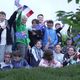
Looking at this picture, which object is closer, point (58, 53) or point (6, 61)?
point (6, 61)

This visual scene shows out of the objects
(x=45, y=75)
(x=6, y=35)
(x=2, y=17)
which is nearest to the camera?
(x=45, y=75)

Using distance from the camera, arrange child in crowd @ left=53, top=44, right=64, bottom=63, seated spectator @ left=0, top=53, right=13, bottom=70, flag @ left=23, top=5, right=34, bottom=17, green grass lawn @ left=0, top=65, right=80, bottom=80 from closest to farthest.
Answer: green grass lawn @ left=0, top=65, right=80, bottom=80
seated spectator @ left=0, top=53, right=13, bottom=70
child in crowd @ left=53, top=44, right=64, bottom=63
flag @ left=23, top=5, right=34, bottom=17

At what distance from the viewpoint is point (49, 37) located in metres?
11.8

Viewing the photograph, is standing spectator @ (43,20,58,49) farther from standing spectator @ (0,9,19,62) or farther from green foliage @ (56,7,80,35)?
green foliage @ (56,7,80,35)

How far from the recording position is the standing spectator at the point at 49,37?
38.5 ft

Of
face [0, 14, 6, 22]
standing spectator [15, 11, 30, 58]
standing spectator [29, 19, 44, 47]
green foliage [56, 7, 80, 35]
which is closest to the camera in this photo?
green foliage [56, 7, 80, 35]

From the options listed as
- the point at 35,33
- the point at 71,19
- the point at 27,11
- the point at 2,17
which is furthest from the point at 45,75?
the point at 27,11

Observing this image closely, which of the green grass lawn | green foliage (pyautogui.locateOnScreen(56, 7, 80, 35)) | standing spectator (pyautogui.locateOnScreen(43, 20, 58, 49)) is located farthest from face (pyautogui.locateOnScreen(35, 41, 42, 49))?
green foliage (pyautogui.locateOnScreen(56, 7, 80, 35))

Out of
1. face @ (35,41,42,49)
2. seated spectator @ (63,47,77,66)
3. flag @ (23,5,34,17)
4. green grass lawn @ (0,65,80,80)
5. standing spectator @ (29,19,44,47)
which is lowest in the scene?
seated spectator @ (63,47,77,66)

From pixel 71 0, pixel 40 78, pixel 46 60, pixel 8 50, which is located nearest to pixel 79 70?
pixel 40 78

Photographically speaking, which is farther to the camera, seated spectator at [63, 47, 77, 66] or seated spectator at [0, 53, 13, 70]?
seated spectator at [63, 47, 77, 66]

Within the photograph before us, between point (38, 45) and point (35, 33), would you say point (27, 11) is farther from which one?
point (38, 45)

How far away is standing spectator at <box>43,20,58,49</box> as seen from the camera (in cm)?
1173

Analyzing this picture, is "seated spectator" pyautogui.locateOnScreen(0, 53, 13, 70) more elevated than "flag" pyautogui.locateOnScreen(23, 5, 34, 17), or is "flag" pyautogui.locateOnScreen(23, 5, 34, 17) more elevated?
"flag" pyautogui.locateOnScreen(23, 5, 34, 17)
